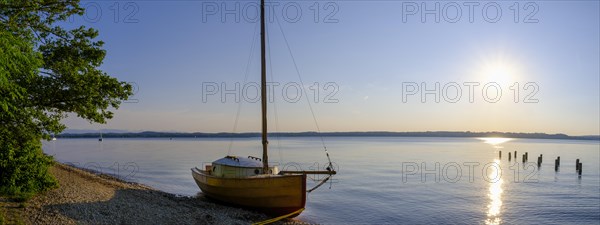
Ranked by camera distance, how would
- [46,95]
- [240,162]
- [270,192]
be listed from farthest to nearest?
[240,162]
[270,192]
[46,95]

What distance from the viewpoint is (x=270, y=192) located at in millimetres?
22609

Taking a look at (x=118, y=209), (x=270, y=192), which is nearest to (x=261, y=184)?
(x=270, y=192)

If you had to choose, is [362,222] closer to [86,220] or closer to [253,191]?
[253,191]

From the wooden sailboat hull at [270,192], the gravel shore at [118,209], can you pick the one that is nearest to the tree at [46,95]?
the gravel shore at [118,209]

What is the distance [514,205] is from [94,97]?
31.7 m

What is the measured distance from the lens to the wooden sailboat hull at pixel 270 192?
22.3 metres

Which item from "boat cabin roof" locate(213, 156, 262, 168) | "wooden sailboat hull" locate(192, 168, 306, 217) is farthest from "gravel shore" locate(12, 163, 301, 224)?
"boat cabin roof" locate(213, 156, 262, 168)

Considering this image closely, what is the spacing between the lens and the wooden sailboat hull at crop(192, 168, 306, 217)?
Answer: 22328 millimetres

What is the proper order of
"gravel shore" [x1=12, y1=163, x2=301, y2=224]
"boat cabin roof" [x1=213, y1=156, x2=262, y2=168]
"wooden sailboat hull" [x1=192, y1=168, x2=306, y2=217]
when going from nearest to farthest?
"gravel shore" [x1=12, y1=163, x2=301, y2=224] → "wooden sailboat hull" [x1=192, y1=168, x2=306, y2=217] → "boat cabin roof" [x1=213, y1=156, x2=262, y2=168]

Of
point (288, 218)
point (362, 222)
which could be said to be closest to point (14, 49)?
point (288, 218)

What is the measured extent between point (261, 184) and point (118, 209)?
724 cm

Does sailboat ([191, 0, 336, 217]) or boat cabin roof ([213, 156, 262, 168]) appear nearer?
sailboat ([191, 0, 336, 217])

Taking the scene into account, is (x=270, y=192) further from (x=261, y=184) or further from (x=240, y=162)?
(x=240, y=162)

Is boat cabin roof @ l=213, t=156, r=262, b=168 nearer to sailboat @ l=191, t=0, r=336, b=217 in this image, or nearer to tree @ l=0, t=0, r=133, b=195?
sailboat @ l=191, t=0, r=336, b=217
